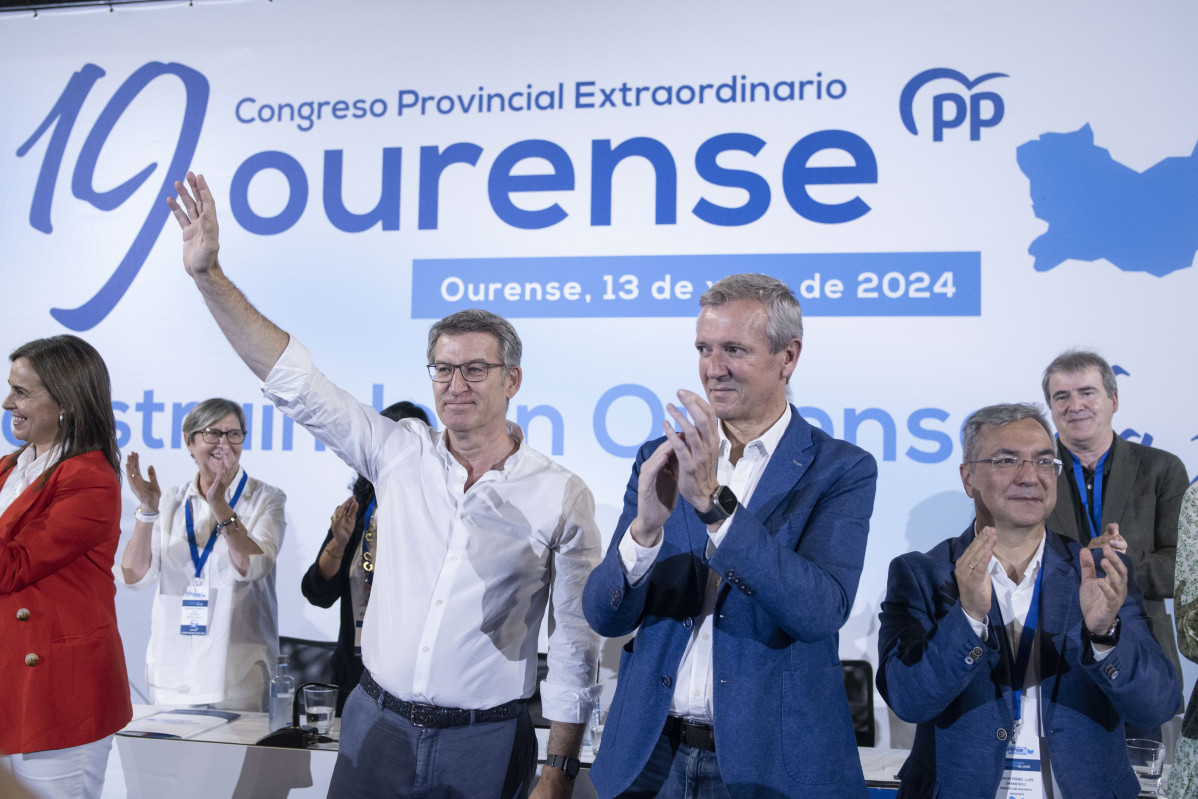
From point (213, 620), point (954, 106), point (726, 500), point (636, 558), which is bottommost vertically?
point (213, 620)

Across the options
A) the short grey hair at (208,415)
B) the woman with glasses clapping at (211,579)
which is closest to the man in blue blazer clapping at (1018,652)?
the woman with glasses clapping at (211,579)

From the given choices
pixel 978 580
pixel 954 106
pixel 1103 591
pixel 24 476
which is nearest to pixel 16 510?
pixel 24 476

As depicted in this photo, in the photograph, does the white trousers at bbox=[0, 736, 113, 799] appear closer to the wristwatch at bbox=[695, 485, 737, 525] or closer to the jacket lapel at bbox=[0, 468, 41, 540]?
the jacket lapel at bbox=[0, 468, 41, 540]

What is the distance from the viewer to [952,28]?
3822 mm

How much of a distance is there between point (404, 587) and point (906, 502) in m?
2.44

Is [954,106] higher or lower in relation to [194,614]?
higher

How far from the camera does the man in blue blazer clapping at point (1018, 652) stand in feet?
5.90

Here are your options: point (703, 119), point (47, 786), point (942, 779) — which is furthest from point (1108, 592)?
point (703, 119)

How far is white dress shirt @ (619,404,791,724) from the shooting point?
163 cm

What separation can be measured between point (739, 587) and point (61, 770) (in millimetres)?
1834

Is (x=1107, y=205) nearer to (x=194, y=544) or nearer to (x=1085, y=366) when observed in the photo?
(x=1085, y=366)

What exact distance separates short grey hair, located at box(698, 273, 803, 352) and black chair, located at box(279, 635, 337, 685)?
259 centimetres

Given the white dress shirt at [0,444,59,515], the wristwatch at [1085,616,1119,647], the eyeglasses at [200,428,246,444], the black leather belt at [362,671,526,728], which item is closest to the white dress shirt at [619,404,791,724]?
the black leather belt at [362,671,526,728]

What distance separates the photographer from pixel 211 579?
3654mm
